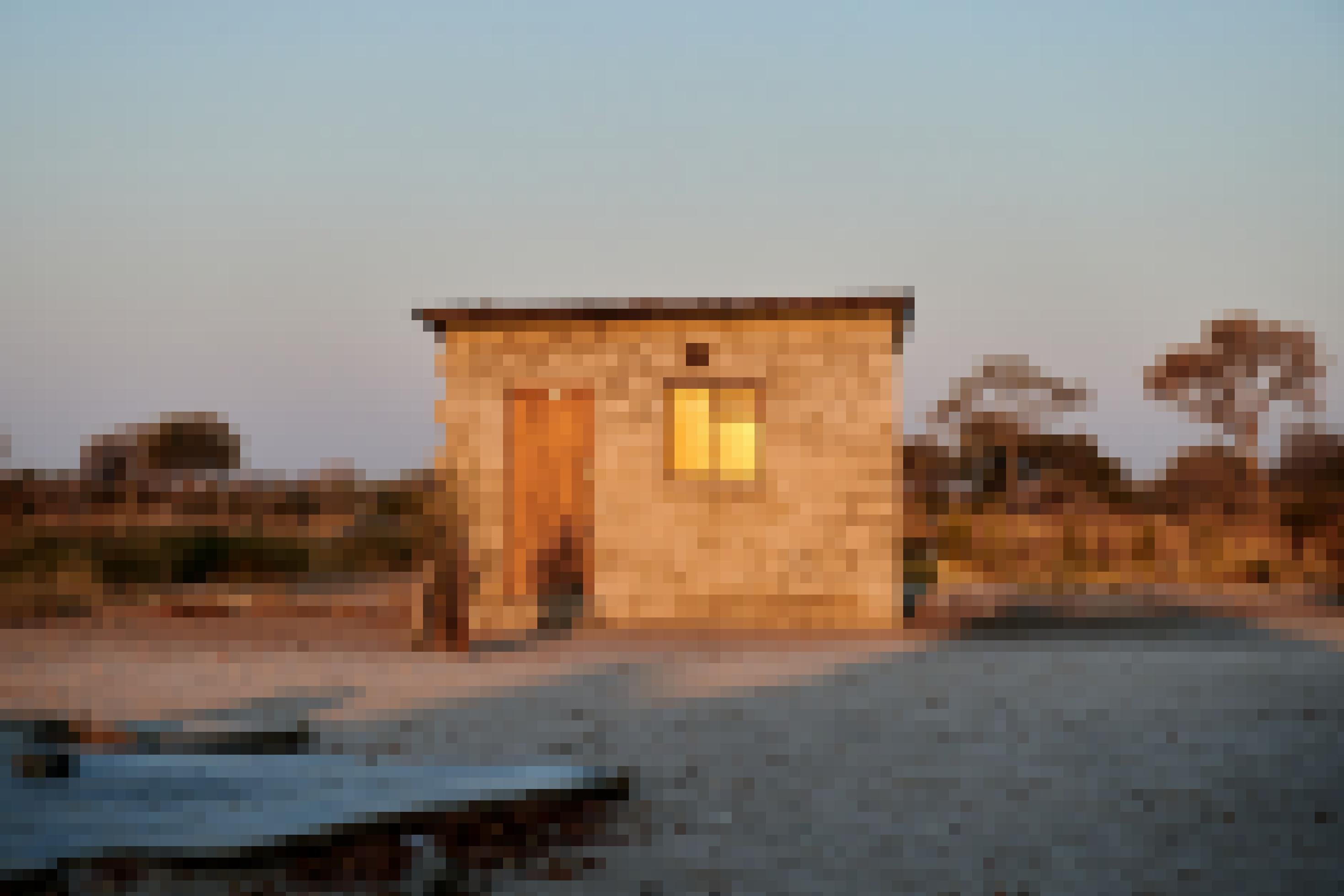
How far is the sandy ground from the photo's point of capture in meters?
4.72

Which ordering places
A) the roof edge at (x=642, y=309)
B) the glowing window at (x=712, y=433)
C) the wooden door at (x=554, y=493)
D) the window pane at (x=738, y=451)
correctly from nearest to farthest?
the roof edge at (x=642, y=309) → the glowing window at (x=712, y=433) → the window pane at (x=738, y=451) → the wooden door at (x=554, y=493)

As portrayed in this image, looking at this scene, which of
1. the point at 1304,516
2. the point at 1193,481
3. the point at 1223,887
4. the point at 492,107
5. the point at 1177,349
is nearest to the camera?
the point at 1223,887

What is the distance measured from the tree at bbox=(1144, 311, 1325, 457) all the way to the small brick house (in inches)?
677

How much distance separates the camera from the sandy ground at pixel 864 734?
472cm

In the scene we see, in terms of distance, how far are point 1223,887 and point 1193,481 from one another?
2149 cm

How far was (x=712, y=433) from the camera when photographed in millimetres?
12383

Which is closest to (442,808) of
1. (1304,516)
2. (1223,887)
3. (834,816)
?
(834,816)

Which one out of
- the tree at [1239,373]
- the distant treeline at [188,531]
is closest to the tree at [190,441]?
the distant treeline at [188,531]

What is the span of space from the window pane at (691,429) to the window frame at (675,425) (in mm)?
33

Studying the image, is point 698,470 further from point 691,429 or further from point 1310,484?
point 1310,484

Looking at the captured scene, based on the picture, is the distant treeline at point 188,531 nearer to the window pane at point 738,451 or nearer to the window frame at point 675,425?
the window frame at point 675,425

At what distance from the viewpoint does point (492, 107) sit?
648 inches

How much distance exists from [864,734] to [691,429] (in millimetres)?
5566

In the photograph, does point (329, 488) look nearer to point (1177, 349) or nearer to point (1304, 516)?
point (1304, 516)
